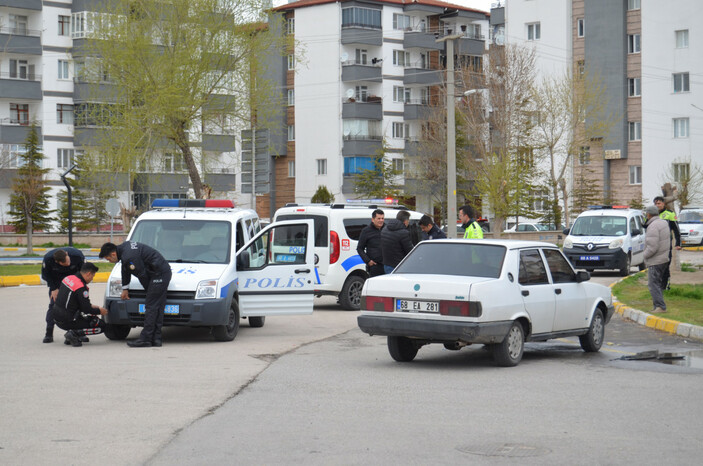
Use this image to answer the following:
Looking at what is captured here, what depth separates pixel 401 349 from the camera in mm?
12461

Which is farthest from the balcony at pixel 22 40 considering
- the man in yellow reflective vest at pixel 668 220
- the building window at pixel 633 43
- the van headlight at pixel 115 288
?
the van headlight at pixel 115 288

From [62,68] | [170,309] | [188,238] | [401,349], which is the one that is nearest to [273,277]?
[188,238]

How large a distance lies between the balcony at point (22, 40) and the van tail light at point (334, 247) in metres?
50.7

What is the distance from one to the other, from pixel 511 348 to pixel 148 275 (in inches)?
208

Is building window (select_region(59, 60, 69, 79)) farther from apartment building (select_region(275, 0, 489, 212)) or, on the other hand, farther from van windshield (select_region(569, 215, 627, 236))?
van windshield (select_region(569, 215, 627, 236))

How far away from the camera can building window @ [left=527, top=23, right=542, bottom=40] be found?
73.1 m

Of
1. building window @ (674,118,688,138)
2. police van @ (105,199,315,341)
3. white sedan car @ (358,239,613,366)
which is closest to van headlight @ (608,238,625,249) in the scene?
police van @ (105,199,315,341)

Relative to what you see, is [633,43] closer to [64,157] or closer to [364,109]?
[364,109]

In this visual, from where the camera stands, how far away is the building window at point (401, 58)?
3036 inches

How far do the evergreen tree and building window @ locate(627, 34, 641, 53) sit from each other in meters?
39.1

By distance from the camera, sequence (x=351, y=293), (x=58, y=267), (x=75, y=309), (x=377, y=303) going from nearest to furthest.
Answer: (x=377, y=303) < (x=75, y=309) < (x=58, y=267) < (x=351, y=293)

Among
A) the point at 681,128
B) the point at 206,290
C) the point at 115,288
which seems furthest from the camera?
the point at 681,128

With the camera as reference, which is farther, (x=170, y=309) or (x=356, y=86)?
(x=356, y=86)

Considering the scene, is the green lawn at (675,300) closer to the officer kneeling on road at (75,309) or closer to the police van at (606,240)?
the police van at (606,240)
